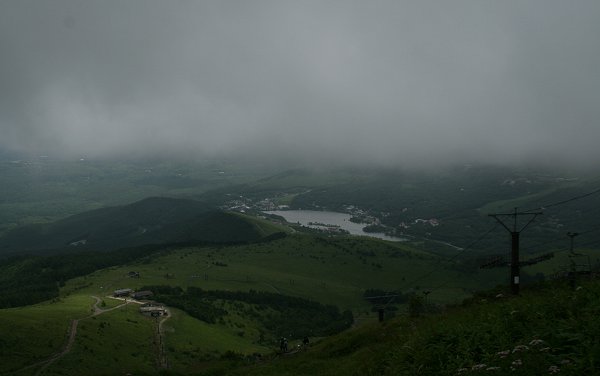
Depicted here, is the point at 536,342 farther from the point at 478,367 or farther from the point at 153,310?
the point at 153,310

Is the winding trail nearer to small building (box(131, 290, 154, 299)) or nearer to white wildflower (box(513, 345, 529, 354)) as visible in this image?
small building (box(131, 290, 154, 299))

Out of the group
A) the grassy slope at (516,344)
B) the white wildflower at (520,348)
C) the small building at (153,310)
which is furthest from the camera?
the small building at (153,310)

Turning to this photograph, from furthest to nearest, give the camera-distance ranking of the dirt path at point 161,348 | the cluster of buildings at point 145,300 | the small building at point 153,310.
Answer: the cluster of buildings at point 145,300, the small building at point 153,310, the dirt path at point 161,348

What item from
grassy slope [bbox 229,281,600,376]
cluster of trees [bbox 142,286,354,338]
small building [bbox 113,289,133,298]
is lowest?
cluster of trees [bbox 142,286,354,338]

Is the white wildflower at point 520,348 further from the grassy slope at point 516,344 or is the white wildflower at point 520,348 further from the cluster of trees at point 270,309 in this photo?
the cluster of trees at point 270,309

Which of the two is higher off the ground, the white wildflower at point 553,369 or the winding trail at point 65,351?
the white wildflower at point 553,369

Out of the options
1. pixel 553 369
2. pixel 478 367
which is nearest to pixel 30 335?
pixel 478 367

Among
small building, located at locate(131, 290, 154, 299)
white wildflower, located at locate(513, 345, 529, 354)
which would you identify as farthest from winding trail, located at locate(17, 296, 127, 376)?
white wildflower, located at locate(513, 345, 529, 354)

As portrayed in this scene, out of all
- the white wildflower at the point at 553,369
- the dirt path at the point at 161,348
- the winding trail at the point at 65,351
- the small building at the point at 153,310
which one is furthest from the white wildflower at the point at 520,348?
the small building at the point at 153,310

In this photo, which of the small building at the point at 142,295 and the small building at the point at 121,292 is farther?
the small building at the point at 121,292

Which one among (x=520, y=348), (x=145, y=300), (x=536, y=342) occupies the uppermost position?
(x=536, y=342)

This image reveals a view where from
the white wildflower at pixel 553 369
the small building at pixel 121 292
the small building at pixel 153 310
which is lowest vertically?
the small building at pixel 121 292

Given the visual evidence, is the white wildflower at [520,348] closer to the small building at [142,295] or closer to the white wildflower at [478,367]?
the white wildflower at [478,367]
